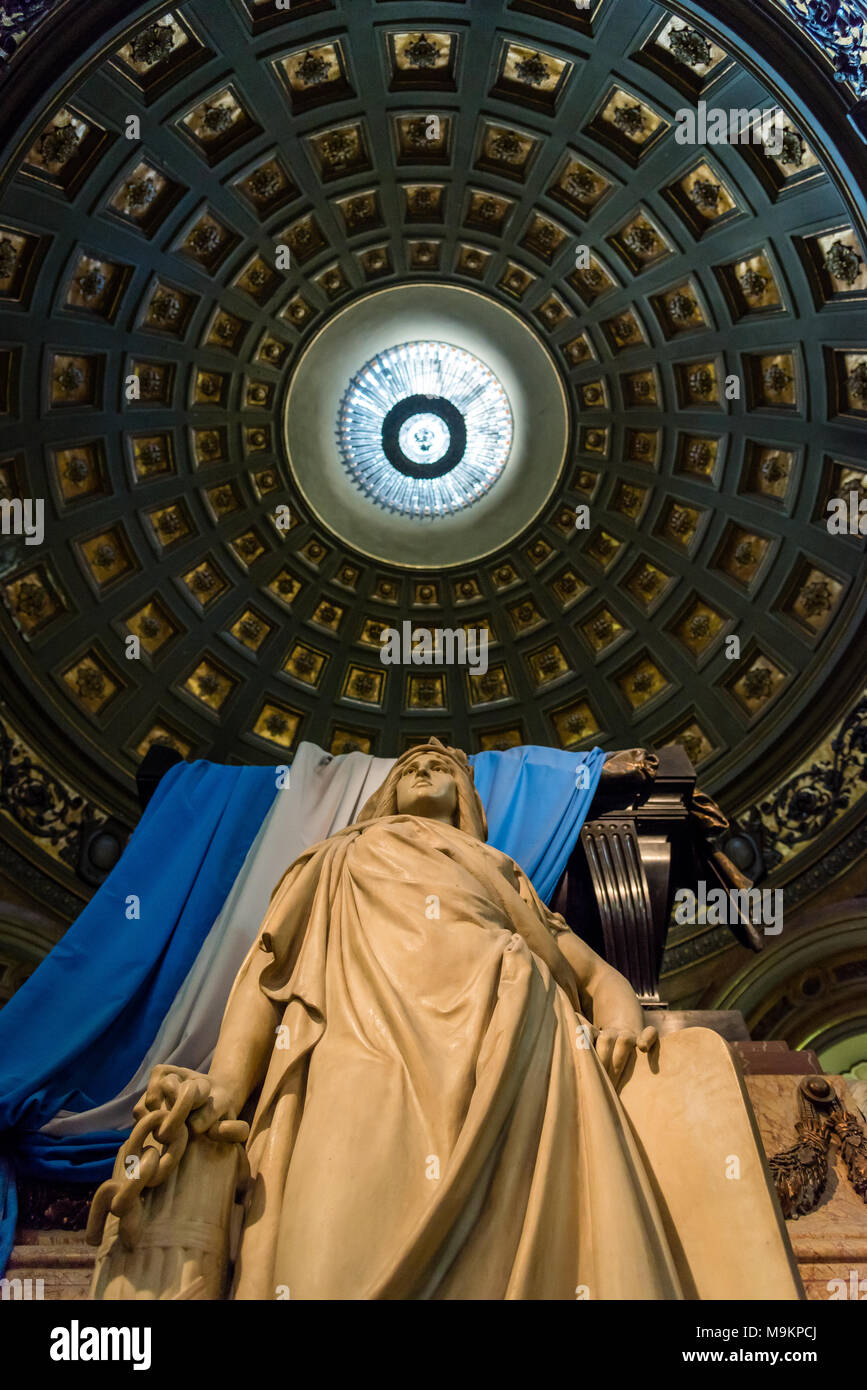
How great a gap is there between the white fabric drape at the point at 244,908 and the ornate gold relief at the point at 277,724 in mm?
11645

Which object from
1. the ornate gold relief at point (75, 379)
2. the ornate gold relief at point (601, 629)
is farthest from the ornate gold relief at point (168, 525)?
the ornate gold relief at point (601, 629)

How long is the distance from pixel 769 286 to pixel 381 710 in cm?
1047

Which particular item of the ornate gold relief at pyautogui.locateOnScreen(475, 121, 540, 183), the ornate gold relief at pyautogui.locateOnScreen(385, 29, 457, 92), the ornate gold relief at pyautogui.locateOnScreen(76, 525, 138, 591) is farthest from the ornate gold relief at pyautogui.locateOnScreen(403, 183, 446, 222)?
the ornate gold relief at pyautogui.locateOnScreen(76, 525, 138, 591)

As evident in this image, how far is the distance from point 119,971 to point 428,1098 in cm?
351

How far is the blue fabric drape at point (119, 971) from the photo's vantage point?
468cm

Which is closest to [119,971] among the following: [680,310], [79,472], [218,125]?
[79,472]

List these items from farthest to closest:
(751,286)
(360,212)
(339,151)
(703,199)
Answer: (360,212) < (339,151) < (751,286) < (703,199)

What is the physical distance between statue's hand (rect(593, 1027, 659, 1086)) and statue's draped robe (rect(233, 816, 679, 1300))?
0.14 meters

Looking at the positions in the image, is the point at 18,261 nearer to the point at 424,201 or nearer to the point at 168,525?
the point at 168,525

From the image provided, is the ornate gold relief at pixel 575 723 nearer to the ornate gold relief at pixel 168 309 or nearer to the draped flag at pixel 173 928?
the ornate gold relief at pixel 168 309

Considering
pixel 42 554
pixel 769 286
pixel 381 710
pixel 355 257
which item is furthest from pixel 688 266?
pixel 42 554

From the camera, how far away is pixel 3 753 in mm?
16156

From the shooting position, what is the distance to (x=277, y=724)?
19.9 metres

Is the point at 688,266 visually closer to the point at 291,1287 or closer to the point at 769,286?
the point at 769,286
